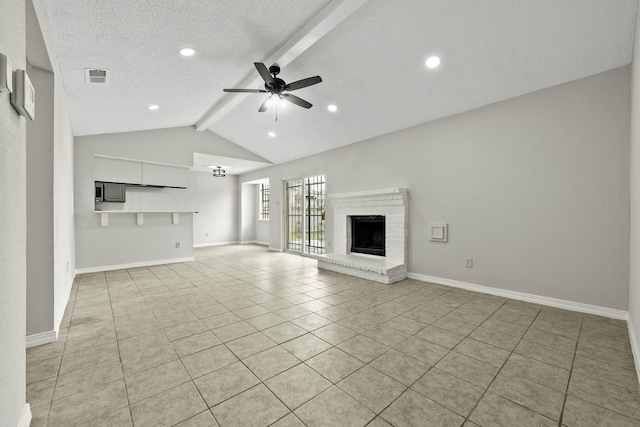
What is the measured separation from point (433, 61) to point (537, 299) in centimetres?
312

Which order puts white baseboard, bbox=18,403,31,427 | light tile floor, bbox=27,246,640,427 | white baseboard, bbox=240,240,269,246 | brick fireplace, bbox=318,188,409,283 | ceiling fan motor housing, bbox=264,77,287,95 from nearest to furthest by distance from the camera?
white baseboard, bbox=18,403,31,427
light tile floor, bbox=27,246,640,427
ceiling fan motor housing, bbox=264,77,287,95
brick fireplace, bbox=318,188,409,283
white baseboard, bbox=240,240,269,246

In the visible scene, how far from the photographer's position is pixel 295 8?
2.58 meters

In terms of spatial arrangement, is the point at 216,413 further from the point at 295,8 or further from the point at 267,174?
the point at 267,174

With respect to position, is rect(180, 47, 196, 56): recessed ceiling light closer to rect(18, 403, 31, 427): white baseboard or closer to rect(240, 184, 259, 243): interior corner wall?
rect(18, 403, 31, 427): white baseboard

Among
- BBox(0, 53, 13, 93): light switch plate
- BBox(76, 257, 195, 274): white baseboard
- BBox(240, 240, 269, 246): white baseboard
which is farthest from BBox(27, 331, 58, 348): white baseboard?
BBox(240, 240, 269, 246): white baseboard

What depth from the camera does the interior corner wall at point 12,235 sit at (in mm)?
1084

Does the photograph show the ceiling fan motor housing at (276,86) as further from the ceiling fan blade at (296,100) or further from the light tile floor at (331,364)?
the light tile floor at (331,364)

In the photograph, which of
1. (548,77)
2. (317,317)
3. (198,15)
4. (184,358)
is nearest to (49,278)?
(184,358)

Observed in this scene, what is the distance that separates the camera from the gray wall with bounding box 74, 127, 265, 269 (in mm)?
5047

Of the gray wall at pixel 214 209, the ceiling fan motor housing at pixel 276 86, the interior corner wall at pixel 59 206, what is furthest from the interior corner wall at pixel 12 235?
the gray wall at pixel 214 209

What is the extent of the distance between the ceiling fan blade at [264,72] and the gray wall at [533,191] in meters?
2.54

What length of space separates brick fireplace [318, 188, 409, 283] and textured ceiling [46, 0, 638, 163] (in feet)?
4.47

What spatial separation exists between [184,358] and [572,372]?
2.83 meters

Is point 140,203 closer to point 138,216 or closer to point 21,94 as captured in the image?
point 138,216
